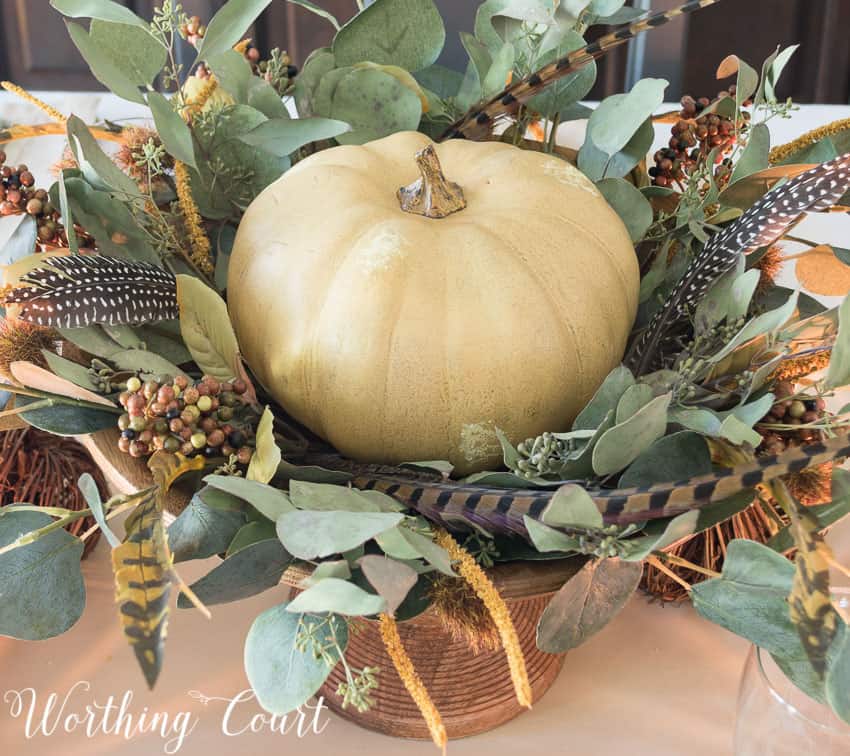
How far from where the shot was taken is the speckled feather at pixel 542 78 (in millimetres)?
579

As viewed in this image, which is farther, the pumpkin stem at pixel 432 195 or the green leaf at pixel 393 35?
the green leaf at pixel 393 35

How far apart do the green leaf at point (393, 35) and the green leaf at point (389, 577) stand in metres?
0.41

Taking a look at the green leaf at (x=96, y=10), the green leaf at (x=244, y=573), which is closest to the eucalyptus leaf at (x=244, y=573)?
the green leaf at (x=244, y=573)

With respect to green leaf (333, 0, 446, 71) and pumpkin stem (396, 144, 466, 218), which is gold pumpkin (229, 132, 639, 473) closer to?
pumpkin stem (396, 144, 466, 218)

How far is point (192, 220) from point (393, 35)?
0.71 feet

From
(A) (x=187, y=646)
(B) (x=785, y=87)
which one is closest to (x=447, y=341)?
(A) (x=187, y=646)

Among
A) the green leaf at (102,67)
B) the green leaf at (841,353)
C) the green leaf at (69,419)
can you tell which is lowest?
the green leaf at (69,419)

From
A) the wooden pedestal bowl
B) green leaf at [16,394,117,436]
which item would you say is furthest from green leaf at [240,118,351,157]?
the wooden pedestal bowl

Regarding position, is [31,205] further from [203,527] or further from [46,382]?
[203,527]

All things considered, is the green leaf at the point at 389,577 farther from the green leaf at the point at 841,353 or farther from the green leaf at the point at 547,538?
the green leaf at the point at 841,353

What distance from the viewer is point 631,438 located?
47cm

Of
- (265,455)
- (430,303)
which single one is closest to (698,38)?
(430,303)

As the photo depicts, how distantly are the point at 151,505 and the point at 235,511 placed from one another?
5 cm

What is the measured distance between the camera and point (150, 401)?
49 cm
